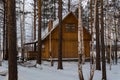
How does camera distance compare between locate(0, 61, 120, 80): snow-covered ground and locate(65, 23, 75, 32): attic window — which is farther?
locate(65, 23, 75, 32): attic window

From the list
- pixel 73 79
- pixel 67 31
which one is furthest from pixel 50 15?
pixel 73 79

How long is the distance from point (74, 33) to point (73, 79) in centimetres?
1875

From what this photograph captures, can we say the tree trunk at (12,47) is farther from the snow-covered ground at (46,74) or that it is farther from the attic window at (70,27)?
the attic window at (70,27)

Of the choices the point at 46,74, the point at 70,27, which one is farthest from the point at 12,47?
the point at 70,27

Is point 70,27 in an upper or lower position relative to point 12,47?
upper

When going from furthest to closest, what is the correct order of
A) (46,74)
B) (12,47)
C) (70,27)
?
(70,27)
(46,74)
(12,47)

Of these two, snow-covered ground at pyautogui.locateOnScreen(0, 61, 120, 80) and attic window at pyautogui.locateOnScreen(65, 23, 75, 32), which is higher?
attic window at pyautogui.locateOnScreen(65, 23, 75, 32)

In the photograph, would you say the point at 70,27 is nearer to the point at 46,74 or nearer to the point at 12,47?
the point at 46,74

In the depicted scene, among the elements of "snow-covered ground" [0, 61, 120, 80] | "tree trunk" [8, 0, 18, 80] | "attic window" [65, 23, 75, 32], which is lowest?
"snow-covered ground" [0, 61, 120, 80]

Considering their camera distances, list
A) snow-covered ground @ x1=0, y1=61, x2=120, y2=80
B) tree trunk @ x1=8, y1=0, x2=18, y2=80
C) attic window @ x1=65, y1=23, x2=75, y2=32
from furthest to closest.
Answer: attic window @ x1=65, y1=23, x2=75, y2=32, snow-covered ground @ x1=0, y1=61, x2=120, y2=80, tree trunk @ x1=8, y1=0, x2=18, y2=80

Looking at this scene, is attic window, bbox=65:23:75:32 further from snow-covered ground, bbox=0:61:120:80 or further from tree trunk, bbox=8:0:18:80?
tree trunk, bbox=8:0:18:80

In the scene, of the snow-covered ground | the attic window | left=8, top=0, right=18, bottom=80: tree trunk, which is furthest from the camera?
the attic window

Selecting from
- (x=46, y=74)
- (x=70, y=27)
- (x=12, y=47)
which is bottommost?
(x=46, y=74)

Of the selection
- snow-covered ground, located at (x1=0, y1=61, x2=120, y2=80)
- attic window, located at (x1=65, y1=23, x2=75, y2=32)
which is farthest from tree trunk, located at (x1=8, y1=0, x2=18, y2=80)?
attic window, located at (x1=65, y1=23, x2=75, y2=32)
